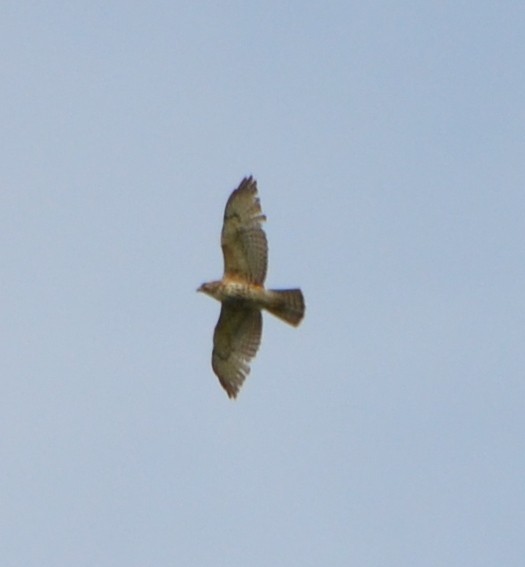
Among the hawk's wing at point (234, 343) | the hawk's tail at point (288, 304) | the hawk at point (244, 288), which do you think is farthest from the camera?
the hawk's wing at point (234, 343)

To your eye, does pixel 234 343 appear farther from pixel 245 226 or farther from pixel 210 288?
pixel 245 226

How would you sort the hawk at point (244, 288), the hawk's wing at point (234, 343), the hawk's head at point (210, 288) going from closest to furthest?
the hawk at point (244, 288)
the hawk's head at point (210, 288)
the hawk's wing at point (234, 343)

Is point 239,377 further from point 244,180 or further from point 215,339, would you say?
point 244,180

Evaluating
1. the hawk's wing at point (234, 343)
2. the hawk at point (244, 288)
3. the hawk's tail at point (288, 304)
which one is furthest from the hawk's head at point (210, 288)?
the hawk's tail at point (288, 304)

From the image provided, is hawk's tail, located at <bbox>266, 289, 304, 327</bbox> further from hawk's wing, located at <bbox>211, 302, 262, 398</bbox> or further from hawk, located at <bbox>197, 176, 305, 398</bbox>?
hawk's wing, located at <bbox>211, 302, 262, 398</bbox>

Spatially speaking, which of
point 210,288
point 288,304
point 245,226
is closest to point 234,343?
point 210,288

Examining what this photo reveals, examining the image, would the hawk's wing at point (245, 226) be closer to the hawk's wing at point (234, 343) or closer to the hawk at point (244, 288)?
the hawk at point (244, 288)

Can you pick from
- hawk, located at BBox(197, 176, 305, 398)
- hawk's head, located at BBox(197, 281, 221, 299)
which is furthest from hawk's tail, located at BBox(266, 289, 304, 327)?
hawk's head, located at BBox(197, 281, 221, 299)
